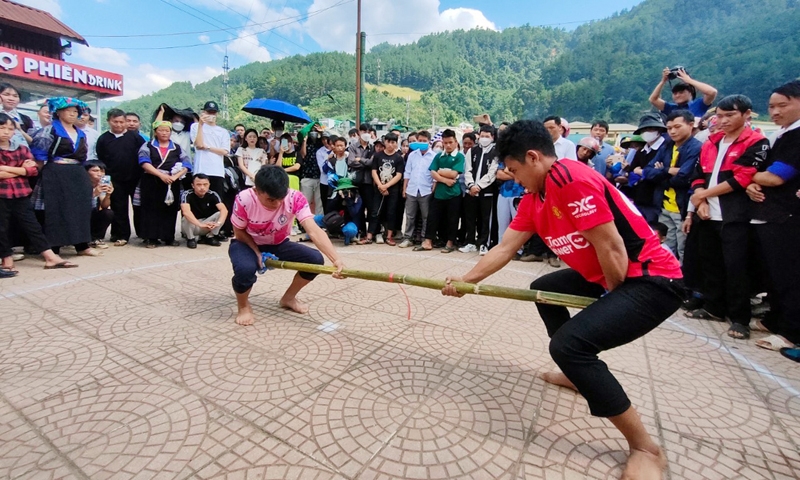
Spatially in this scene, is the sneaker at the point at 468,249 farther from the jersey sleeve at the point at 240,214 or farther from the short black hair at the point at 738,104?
the jersey sleeve at the point at 240,214

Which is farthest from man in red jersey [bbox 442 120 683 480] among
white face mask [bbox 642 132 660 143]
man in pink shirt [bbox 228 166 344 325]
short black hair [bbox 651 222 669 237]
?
white face mask [bbox 642 132 660 143]

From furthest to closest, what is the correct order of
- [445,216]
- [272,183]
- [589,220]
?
1. [445,216]
2. [272,183]
3. [589,220]

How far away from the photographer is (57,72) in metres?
22.5

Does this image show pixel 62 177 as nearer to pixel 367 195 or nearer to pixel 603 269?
pixel 367 195

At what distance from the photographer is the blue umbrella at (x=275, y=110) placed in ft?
26.1

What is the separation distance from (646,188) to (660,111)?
1.66 metres

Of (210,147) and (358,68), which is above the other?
(358,68)

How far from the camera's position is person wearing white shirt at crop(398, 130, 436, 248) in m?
6.89

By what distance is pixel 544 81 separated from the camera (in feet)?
390

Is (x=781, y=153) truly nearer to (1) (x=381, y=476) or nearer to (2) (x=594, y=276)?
(2) (x=594, y=276)

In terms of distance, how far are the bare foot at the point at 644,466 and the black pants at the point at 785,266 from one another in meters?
2.39

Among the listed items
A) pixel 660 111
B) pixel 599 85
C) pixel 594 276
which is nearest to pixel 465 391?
pixel 594 276

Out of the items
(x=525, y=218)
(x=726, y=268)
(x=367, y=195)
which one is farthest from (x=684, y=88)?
(x=367, y=195)

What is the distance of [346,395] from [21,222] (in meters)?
4.99
